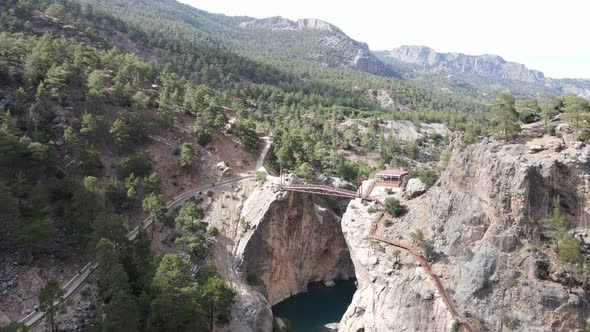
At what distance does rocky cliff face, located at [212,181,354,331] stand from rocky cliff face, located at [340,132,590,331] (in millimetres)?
16607

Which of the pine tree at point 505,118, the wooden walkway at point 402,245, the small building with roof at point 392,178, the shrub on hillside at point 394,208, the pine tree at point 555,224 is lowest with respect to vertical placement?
the wooden walkway at point 402,245

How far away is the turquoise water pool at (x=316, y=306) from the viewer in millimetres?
58125

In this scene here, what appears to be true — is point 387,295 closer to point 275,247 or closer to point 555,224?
point 555,224

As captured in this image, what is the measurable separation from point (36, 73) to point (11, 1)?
62.6 m

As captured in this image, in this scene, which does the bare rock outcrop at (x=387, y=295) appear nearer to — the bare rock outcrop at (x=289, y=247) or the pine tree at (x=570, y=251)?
the bare rock outcrop at (x=289, y=247)

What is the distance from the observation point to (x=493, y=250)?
42656mm

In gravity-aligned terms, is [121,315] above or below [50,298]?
below

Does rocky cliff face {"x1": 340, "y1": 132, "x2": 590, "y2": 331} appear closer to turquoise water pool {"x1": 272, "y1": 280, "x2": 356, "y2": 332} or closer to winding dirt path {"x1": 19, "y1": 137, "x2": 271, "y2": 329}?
turquoise water pool {"x1": 272, "y1": 280, "x2": 356, "y2": 332}

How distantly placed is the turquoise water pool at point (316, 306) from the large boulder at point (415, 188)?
21012mm

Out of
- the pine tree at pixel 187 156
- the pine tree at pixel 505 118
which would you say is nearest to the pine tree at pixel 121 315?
the pine tree at pixel 187 156

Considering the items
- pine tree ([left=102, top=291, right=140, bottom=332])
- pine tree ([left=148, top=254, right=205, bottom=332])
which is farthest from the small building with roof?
pine tree ([left=102, top=291, right=140, bottom=332])

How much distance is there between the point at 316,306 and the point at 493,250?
97.8 ft

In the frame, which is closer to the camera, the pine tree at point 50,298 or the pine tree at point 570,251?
the pine tree at point 50,298

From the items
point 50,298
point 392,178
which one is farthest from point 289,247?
point 50,298
